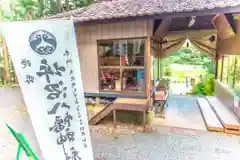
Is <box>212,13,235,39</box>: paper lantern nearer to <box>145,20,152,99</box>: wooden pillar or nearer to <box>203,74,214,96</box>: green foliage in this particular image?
<box>145,20,152,99</box>: wooden pillar

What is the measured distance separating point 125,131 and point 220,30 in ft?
12.1

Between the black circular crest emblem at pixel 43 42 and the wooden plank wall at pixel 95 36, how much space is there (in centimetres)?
321

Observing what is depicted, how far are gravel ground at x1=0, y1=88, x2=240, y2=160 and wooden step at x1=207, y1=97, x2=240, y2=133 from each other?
0.24m

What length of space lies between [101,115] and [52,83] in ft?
10.8

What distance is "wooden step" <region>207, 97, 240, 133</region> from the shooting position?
4.26m

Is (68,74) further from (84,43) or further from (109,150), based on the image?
(84,43)

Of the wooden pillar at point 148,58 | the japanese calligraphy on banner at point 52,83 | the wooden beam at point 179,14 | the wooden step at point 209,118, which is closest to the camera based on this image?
the japanese calligraphy on banner at point 52,83

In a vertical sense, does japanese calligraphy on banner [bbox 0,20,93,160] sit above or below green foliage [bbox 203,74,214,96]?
above

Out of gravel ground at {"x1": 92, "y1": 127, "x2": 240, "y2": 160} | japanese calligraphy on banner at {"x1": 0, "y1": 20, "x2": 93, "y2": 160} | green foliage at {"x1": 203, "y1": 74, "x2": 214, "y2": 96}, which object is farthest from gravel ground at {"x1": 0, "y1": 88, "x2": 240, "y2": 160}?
green foliage at {"x1": 203, "y1": 74, "x2": 214, "y2": 96}

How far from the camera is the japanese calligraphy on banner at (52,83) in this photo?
5.30 feet

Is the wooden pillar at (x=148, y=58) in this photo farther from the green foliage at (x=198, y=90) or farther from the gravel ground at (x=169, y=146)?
the green foliage at (x=198, y=90)

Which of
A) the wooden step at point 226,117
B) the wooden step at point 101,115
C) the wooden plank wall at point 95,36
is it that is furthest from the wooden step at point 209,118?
the wooden plank wall at point 95,36

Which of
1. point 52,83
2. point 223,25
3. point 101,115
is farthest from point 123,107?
point 223,25

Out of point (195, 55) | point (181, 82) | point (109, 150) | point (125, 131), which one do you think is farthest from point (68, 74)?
point (195, 55)
